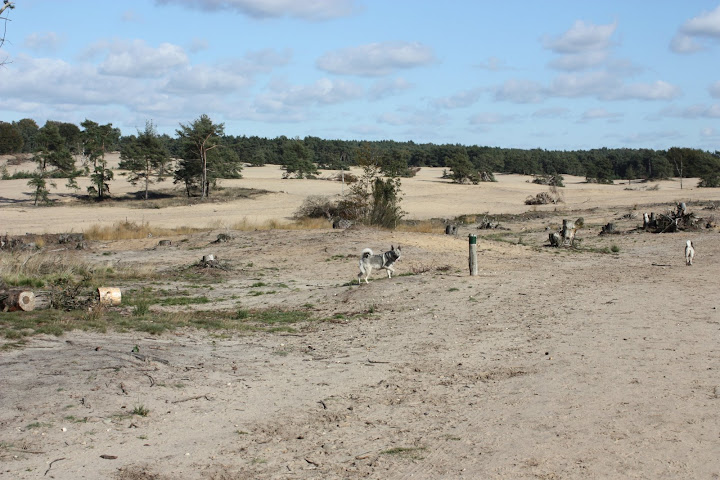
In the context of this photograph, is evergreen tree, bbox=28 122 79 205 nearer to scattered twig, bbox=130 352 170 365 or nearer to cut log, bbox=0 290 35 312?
cut log, bbox=0 290 35 312

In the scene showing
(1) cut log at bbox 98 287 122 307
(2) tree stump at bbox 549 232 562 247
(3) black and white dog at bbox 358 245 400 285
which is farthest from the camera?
(2) tree stump at bbox 549 232 562 247

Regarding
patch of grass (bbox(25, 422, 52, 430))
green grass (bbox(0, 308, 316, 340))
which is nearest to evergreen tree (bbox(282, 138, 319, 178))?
green grass (bbox(0, 308, 316, 340))

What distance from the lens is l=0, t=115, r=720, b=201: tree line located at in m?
52.8

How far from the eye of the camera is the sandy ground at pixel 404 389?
20.4 ft

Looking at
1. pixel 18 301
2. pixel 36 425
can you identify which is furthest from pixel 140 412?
pixel 18 301

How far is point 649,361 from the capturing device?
9023 mm

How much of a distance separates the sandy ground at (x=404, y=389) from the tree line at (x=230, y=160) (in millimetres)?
19575

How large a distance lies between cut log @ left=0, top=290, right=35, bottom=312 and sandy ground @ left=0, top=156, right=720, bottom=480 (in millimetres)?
1844

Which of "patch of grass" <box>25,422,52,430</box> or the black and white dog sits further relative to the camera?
the black and white dog

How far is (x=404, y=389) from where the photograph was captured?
27.7 ft

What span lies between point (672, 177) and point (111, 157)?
2781 inches

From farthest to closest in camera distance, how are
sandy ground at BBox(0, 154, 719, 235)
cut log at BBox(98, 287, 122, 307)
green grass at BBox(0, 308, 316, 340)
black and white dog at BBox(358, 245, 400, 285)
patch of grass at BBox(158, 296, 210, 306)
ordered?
sandy ground at BBox(0, 154, 719, 235), black and white dog at BBox(358, 245, 400, 285), patch of grass at BBox(158, 296, 210, 306), cut log at BBox(98, 287, 122, 307), green grass at BBox(0, 308, 316, 340)

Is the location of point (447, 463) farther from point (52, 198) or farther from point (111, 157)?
point (111, 157)

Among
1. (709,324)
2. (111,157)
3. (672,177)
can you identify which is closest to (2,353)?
(709,324)
